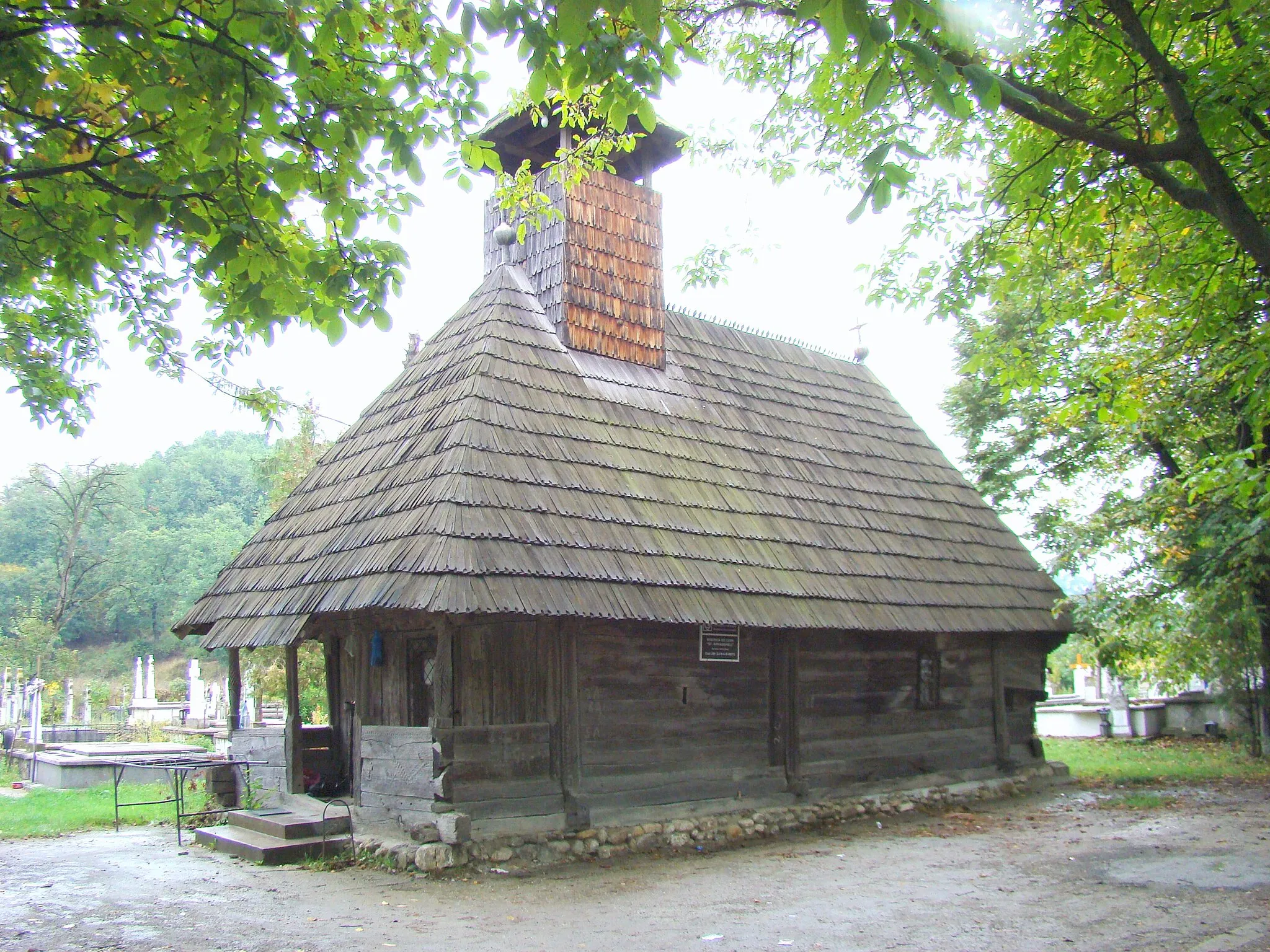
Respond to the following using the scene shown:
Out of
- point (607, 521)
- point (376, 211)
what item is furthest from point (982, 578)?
point (376, 211)

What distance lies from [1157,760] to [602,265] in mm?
13036

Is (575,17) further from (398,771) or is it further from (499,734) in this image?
(398,771)

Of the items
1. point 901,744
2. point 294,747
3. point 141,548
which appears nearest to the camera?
point 294,747

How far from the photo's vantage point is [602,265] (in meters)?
12.0

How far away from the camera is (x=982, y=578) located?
43.6 feet

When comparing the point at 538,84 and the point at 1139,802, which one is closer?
the point at 538,84

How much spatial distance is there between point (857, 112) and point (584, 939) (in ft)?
18.0

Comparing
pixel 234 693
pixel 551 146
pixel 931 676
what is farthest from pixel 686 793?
pixel 551 146

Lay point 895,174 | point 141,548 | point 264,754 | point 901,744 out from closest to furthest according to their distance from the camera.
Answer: point 895,174 < point 264,754 < point 901,744 < point 141,548

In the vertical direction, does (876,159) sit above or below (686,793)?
above

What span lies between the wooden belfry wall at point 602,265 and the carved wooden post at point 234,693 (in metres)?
5.16

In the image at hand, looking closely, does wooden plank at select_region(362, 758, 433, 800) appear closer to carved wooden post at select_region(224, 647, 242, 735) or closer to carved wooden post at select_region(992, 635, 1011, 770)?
carved wooden post at select_region(224, 647, 242, 735)

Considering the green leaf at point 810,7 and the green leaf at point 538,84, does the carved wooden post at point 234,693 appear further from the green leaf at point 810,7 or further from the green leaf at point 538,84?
the green leaf at point 810,7

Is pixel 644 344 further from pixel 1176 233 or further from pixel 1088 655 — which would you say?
pixel 1088 655
